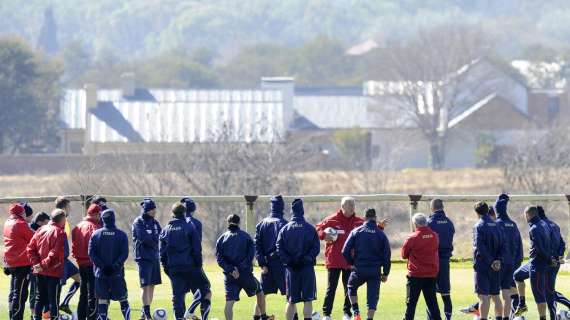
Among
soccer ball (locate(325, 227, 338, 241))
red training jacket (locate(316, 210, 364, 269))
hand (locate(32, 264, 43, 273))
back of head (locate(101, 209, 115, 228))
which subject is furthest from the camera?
red training jacket (locate(316, 210, 364, 269))

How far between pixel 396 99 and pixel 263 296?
89.5 m

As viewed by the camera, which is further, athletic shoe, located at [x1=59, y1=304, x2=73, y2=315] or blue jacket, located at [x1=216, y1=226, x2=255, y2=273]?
athletic shoe, located at [x1=59, y1=304, x2=73, y2=315]

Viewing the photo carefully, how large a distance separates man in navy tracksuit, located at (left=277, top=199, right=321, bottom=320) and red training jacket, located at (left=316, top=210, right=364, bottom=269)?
3.35 feet

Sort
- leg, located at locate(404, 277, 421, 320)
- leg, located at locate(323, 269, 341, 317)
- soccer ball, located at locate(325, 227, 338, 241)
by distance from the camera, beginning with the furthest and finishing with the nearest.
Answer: leg, located at locate(323, 269, 341, 317), soccer ball, located at locate(325, 227, 338, 241), leg, located at locate(404, 277, 421, 320)

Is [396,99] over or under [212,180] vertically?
over

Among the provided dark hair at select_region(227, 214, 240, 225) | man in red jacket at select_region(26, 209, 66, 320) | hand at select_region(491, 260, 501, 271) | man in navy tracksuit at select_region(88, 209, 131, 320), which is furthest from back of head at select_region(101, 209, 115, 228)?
hand at select_region(491, 260, 501, 271)

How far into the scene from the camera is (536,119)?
112438 mm

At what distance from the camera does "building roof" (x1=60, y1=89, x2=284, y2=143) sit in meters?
91.2

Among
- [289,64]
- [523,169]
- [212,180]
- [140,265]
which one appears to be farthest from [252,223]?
[289,64]

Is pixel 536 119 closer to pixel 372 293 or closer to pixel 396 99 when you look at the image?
pixel 396 99

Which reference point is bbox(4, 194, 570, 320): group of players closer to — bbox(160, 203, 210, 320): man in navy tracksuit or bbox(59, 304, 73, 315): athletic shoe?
bbox(160, 203, 210, 320): man in navy tracksuit

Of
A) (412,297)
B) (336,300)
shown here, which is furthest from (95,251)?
(336,300)

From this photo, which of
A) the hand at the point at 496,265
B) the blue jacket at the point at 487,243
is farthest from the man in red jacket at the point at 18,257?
the hand at the point at 496,265

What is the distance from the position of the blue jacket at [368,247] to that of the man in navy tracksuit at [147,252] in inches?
113
